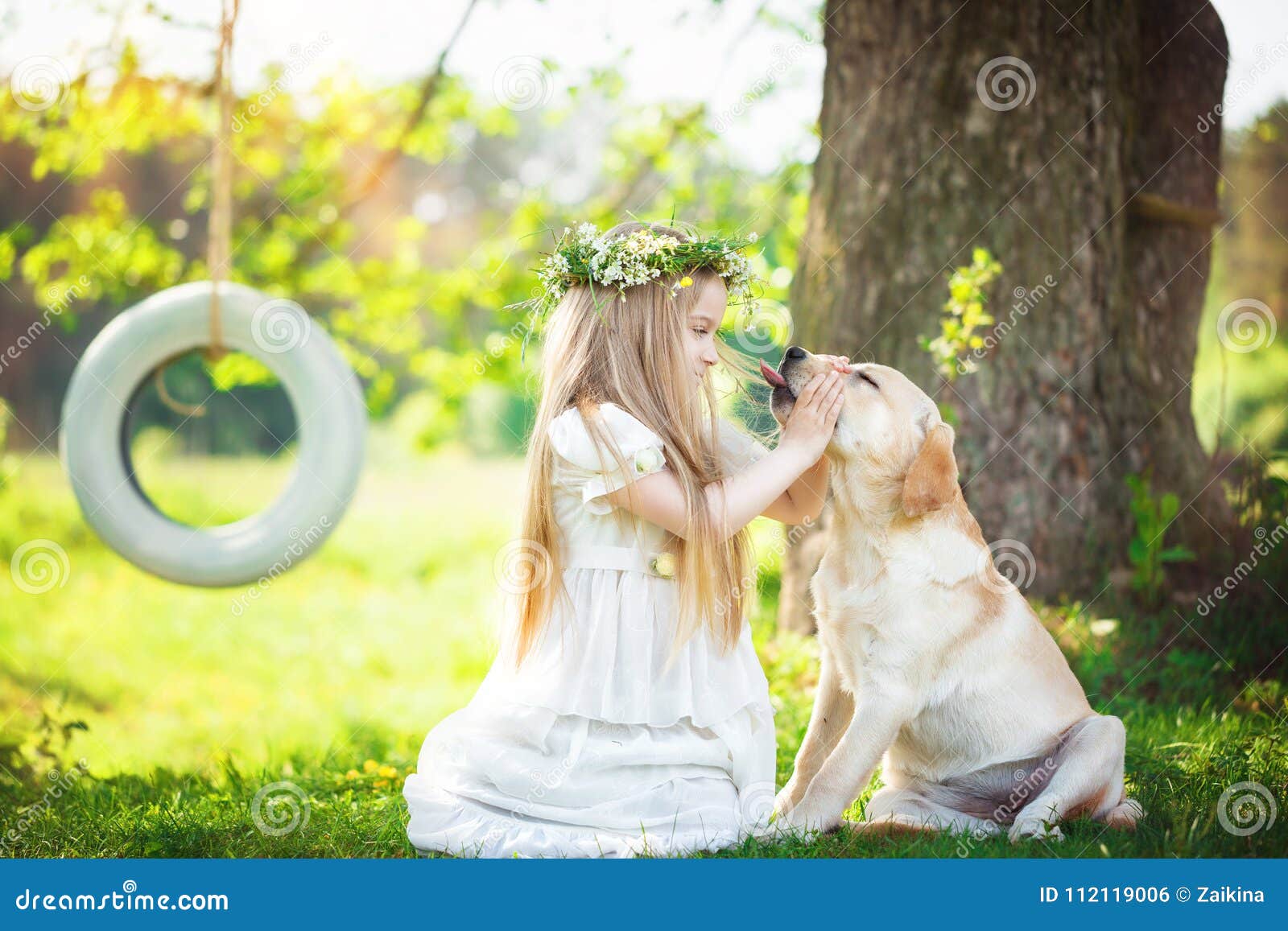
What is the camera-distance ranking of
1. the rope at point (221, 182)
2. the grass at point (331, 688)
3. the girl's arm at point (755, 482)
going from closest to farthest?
the girl's arm at point (755, 482) < the grass at point (331, 688) < the rope at point (221, 182)

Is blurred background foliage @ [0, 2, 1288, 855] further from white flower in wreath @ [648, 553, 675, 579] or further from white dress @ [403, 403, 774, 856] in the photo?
white flower in wreath @ [648, 553, 675, 579]

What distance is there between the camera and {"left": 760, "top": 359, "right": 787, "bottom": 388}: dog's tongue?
10.1ft

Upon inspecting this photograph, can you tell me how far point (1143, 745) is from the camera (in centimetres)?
377

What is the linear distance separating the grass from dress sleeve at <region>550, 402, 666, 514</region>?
2.11 ft

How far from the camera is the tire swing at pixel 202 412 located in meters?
4.10

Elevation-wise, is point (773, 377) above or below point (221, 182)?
below

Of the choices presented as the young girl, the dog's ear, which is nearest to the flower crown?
the young girl

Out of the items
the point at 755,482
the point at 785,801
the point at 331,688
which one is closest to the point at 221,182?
the point at 755,482

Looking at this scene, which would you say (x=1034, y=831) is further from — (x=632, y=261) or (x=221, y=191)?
(x=221, y=191)

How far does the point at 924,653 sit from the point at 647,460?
952 mm

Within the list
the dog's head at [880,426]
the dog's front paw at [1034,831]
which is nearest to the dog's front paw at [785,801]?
the dog's front paw at [1034,831]

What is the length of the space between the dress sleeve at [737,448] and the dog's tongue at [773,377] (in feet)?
0.72

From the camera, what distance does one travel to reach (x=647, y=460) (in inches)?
113

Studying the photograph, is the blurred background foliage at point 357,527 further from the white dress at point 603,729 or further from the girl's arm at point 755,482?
the girl's arm at point 755,482
